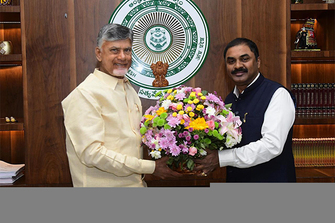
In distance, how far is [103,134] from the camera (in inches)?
63.2

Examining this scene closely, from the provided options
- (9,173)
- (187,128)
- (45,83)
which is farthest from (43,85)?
(187,128)

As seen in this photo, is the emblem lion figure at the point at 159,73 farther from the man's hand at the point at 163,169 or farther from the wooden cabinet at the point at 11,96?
the wooden cabinet at the point at 11,96

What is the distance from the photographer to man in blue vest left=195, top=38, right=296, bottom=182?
5.85 feet

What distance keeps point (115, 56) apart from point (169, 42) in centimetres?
102

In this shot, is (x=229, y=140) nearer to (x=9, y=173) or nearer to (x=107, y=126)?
(x=107, y=126)

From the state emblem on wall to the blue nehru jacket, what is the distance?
0.77 meters

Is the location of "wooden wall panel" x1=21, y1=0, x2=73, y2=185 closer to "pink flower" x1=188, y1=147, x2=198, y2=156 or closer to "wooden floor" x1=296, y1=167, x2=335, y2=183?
"pink flower" x1=188, y1=147, x2=198, y2=156

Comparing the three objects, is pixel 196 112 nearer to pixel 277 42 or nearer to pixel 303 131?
pixel 277 42

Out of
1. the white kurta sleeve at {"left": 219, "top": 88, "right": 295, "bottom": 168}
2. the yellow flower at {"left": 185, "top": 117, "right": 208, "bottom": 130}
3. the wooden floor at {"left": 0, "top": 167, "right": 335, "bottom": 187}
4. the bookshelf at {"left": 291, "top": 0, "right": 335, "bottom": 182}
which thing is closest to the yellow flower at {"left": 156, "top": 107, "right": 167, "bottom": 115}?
the yellow flower at {"left": 185, "top": 117, "right": 208, "bottom": 130}

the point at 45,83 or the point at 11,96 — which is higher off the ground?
the point at 45,83

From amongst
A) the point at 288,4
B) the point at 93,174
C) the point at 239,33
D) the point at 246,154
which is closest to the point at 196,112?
the point at 246,154

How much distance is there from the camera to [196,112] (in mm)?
1647

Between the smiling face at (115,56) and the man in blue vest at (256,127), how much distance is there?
645 millimetres

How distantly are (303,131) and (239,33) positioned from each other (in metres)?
1.24
